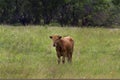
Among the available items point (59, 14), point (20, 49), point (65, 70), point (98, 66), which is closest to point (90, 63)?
point (98, 66)

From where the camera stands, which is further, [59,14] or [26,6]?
[59,14]

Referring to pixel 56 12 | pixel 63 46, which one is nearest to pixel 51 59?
pixel 63 46

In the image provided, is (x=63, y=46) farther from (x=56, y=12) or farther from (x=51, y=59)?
(x=56, y=12)

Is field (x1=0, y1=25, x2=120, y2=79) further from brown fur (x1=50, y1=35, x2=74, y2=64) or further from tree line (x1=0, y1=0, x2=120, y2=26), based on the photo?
tree line (x1=0, y1=0, x2=120, y2=26)

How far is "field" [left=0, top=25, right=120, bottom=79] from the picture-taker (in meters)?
10.2

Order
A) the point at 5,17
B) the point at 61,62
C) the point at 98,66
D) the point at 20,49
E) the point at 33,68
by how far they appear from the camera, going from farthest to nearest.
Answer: the point at 5,17 → the point at 20,49 → the point at 61,62 → the point at 98,66 → the point at 33,68

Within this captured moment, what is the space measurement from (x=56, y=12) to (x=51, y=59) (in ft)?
164

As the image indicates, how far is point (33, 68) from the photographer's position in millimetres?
11031

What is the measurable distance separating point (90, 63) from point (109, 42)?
879 cm

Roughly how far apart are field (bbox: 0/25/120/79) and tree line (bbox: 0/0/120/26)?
36.1m

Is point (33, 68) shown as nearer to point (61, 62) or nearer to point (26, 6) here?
point (61, 62)

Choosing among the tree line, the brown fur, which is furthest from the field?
the tree line

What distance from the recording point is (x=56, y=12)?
64.0 metres

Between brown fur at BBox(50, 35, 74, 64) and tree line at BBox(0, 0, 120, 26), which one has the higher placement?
Result: brown fur at BBox(50, 35, 74, 64)
